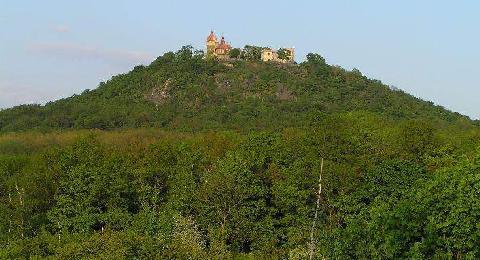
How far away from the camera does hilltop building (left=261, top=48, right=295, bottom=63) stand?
17550cm

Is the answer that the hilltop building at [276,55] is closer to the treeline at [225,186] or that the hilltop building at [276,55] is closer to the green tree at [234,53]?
the green tree at [234,53]

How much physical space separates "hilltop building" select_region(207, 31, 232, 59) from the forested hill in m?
10.2

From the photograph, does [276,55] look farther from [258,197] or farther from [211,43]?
[258,197]

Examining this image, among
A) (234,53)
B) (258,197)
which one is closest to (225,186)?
(258,197)

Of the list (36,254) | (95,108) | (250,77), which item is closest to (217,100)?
(250,77)

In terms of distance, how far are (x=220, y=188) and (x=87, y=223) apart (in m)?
11.2

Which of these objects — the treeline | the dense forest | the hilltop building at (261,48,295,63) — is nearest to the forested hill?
the hilltop building at (261,48,295,63)

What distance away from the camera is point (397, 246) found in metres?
25.2

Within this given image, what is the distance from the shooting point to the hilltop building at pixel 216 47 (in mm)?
175025

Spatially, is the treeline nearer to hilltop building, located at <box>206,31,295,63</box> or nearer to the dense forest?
the dense forest

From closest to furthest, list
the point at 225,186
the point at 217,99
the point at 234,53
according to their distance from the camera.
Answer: the point at 225,186
the point at 217,99
the point at 234,53

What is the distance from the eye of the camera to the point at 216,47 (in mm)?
178875

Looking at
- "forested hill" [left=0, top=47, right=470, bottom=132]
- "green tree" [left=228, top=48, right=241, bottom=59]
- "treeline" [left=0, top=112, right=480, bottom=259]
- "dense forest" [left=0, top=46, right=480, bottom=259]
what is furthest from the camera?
"green tree" [left=228, top=48, right=241, bottom=59]

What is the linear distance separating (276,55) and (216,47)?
712 inches
